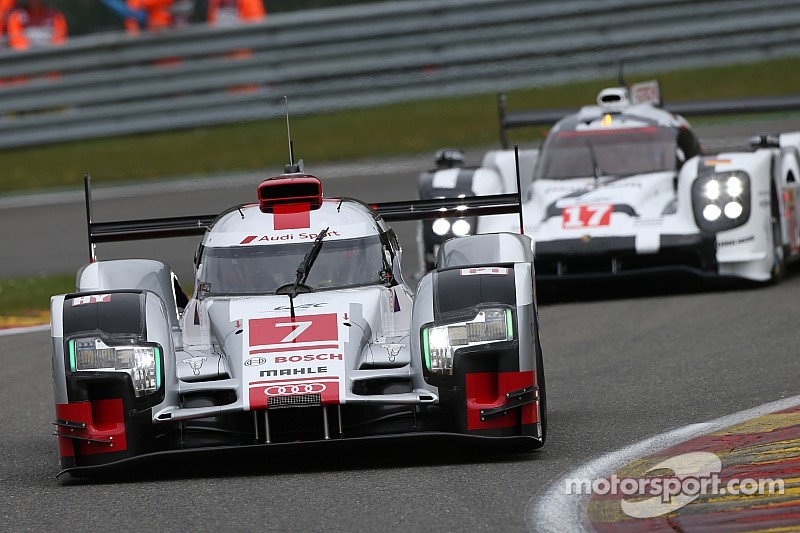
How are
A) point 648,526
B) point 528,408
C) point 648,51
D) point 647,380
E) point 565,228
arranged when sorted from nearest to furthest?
point 648,526 → point 528,408 → point 647,380 → point 565,228 → point 648,51

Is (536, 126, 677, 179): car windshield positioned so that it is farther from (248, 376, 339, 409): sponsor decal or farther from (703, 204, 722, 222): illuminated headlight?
(248, 376, 339, 409): sponsor decal

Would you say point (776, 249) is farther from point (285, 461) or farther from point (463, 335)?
point (285, 461)

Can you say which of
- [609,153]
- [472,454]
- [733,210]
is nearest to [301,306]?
[472,454]

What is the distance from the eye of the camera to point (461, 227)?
1315 centimetres

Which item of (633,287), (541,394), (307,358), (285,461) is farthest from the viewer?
(633,287)

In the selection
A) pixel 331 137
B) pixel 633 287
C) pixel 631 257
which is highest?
pixel 331 137

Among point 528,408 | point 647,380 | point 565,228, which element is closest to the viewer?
point 528,408

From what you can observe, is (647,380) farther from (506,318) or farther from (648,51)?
(648,51)

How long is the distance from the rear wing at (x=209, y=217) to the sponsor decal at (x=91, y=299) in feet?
2.89

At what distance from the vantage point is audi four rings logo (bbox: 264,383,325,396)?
711 cm

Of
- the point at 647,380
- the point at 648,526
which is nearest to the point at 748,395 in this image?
the point at 647,380

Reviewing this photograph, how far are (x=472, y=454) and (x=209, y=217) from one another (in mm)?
2295

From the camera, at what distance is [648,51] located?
21.9 m

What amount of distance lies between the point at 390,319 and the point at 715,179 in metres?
4.95
